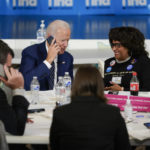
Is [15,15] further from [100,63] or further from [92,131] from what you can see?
[92,131]

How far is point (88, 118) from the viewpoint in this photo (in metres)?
1.72

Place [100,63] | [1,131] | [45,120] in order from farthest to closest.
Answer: [100,63] → [45,120] → [1,131]

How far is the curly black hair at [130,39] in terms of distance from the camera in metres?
3.50

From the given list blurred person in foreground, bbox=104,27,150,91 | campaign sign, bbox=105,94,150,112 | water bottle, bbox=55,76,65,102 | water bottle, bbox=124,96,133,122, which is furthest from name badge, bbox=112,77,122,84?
water bottle, bbox=124,96,133,122

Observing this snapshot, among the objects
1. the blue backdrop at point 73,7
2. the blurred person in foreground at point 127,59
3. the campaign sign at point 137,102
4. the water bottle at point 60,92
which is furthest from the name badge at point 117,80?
the blue backdrop at point 73,7

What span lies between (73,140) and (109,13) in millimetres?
9253

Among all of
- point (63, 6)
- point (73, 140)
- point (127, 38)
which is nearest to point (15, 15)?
point (63, 6)

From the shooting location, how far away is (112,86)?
3.32 m

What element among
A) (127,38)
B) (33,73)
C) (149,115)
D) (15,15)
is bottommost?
(149,115)

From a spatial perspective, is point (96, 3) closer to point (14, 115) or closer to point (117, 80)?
point (117, 80)

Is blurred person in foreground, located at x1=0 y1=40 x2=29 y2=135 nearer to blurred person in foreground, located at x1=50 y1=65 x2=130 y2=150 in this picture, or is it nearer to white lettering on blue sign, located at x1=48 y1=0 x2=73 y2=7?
blurred person in foreground, located at x1=50 y1=65 x2=130 y2=150

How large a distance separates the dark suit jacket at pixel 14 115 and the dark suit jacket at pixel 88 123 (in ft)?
1.18

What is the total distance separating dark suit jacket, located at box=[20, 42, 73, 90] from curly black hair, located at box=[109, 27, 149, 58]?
21.2 inches

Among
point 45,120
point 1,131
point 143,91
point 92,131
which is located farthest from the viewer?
point 143,91
